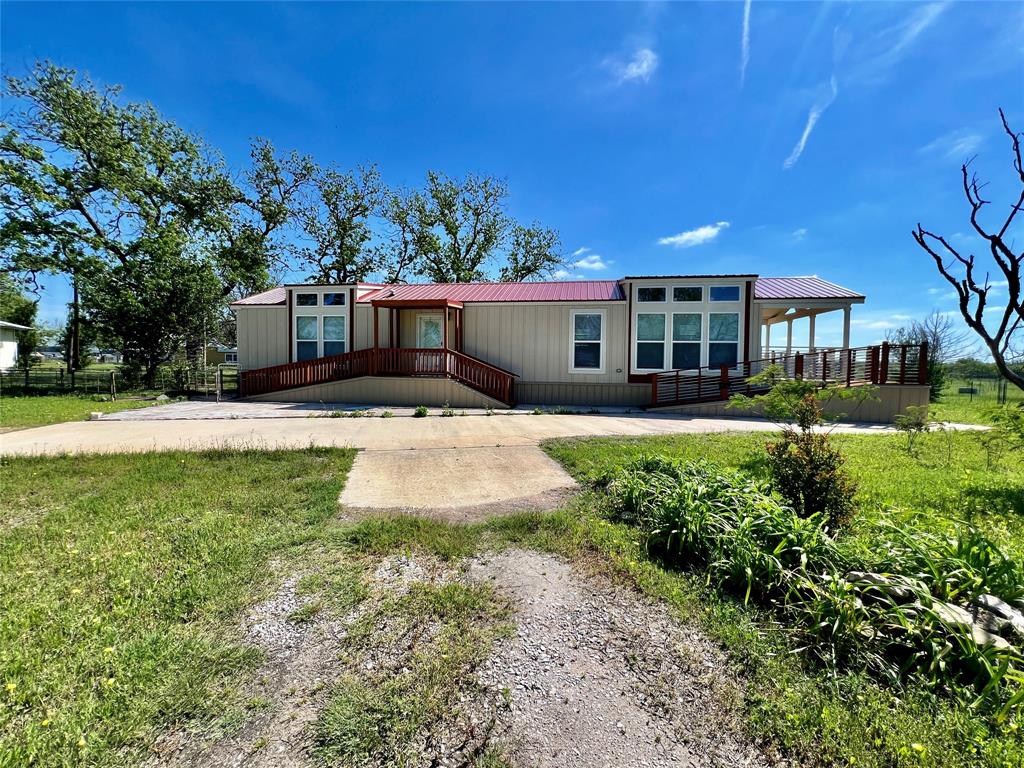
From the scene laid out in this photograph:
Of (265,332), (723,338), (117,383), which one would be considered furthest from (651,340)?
(117,383)

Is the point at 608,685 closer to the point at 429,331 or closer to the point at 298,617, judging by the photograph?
the point at 298,617

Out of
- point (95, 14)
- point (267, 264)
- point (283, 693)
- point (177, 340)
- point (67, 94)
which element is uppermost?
point (67, 94)

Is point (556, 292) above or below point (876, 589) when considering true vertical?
above

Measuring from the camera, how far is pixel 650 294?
12.4 m

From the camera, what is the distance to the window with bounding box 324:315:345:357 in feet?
45.6

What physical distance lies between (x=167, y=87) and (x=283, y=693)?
84.6 feet

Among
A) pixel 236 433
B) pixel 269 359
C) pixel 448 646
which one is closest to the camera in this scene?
pixel 448 646

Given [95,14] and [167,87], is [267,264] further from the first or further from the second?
[95,14]

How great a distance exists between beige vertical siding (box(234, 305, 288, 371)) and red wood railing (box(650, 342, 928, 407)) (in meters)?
12.3

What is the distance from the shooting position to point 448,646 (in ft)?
6.76

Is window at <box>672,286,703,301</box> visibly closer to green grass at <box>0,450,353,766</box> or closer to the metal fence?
green grass at <box>0,450,353,766</box>

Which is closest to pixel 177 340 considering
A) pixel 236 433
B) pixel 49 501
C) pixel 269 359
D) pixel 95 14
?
pixel 269 359

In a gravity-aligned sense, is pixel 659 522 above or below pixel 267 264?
below

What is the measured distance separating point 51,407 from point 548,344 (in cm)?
1351
